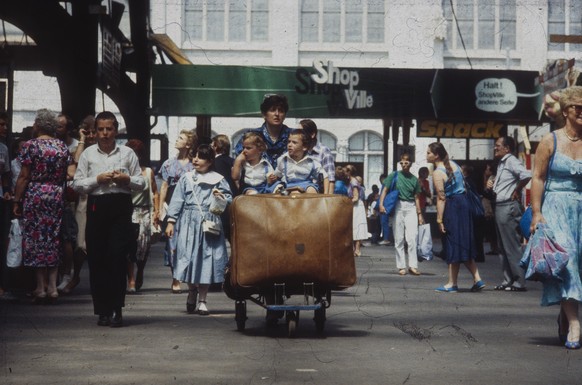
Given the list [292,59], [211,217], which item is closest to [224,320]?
[211,217]

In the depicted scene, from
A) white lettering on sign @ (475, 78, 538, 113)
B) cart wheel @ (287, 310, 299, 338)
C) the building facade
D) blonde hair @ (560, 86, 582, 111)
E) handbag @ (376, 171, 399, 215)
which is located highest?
the building facade

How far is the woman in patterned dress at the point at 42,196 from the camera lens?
12.7 meters

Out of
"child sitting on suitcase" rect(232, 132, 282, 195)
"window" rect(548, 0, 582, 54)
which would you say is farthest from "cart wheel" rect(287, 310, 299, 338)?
"window" rect(548, 0, 582, 54)

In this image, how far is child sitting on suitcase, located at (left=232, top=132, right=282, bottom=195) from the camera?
10.9 meters

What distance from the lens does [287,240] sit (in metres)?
10.0

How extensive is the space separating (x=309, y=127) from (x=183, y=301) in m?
2.41

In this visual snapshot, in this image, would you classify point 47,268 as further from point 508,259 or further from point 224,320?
point 508,259

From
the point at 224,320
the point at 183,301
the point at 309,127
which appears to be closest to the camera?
the point at 224,320

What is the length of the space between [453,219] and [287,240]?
20.8 ft

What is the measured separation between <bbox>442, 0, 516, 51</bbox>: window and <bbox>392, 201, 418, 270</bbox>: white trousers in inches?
874

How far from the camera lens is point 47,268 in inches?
519

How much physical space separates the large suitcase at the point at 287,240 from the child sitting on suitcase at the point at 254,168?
855mm

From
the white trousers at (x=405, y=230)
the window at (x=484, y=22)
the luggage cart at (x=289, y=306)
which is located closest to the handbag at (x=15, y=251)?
the luggage cart at (x=289, y=306)

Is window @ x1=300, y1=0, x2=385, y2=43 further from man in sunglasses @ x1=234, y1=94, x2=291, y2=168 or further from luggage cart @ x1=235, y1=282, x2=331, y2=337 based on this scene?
luggage cart @ x1=235, y1=282, x2=331, y2=337
